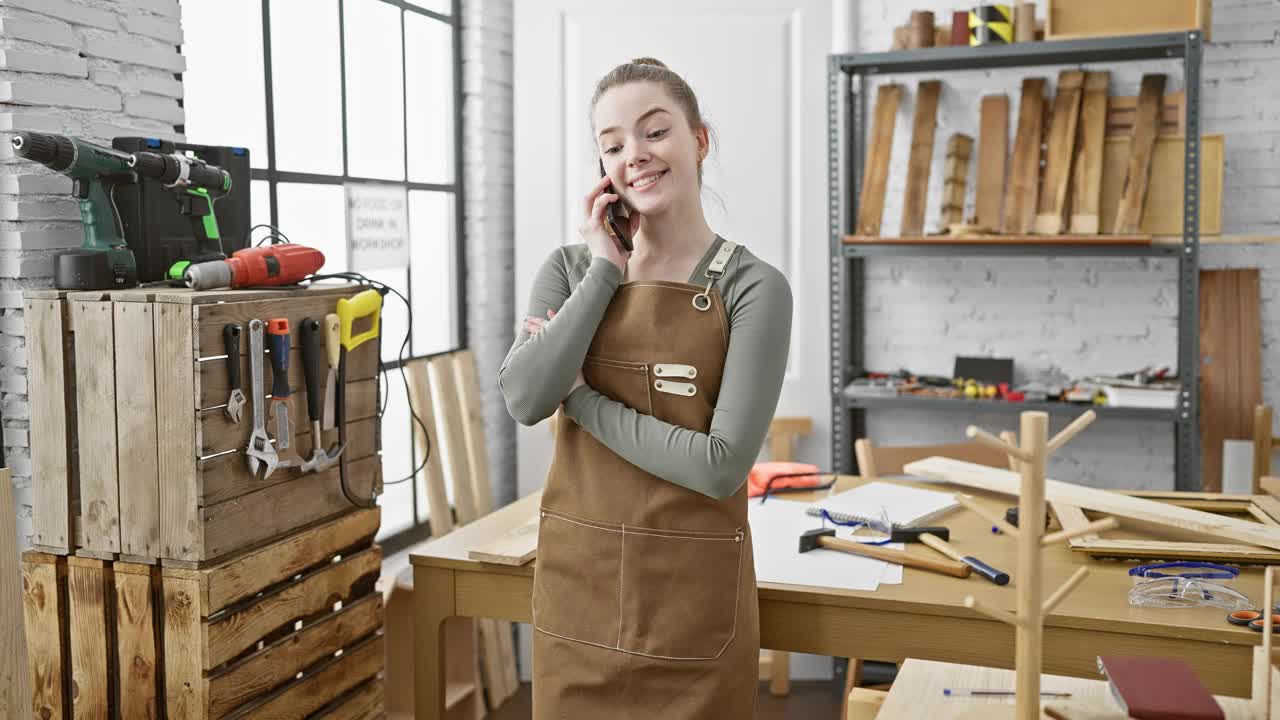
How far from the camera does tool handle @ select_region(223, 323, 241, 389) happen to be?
1.90m

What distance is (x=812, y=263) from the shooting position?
4.05m

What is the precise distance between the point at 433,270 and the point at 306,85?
932mm

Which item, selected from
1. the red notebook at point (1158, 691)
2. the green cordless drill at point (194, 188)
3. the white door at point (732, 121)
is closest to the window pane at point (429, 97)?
the white door at point (732, 121)

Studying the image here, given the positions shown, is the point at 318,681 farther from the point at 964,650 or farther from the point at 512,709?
the point at 512,709

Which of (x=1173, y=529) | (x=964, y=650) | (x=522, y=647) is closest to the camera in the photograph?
(x=964, y=650)

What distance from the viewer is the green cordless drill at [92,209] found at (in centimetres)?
192

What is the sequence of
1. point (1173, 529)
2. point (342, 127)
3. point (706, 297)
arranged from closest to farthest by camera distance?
1. point (706, 297)
2. point (1173, 529)
3. point (342, 127)

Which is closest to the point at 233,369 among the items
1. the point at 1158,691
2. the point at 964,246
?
the point at 1158,691

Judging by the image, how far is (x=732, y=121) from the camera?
159 inches

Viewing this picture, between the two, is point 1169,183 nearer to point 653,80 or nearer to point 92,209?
point 653,80

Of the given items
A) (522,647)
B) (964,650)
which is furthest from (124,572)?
(522,647)

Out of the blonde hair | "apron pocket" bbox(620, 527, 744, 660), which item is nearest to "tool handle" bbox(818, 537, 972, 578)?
"apron pocket" bbox(620, 527, 744, 660)

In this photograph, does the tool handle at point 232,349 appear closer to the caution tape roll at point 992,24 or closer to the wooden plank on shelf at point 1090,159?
the caution tape roll at point 992,24

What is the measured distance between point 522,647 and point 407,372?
122 centimetres
